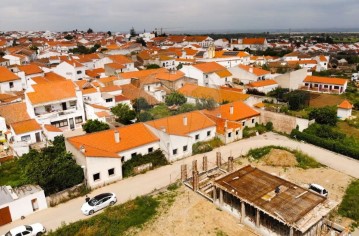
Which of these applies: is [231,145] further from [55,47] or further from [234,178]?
[55,47]

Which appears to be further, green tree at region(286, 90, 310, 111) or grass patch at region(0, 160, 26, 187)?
green tree at region(286, 90, 310, 111)

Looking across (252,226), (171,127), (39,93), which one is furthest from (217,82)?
(252,226)

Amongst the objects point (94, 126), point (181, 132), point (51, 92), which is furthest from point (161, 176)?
point (51, 92)

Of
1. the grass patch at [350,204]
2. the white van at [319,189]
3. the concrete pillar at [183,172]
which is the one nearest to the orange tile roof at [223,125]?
the concrete pillar at [183,172]

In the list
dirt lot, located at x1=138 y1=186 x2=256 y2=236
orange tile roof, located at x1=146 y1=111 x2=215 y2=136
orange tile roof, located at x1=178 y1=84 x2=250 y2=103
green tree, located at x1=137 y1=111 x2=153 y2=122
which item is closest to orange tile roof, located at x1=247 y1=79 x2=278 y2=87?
orange tile roof, located at x1=178 y1=84 x2=250 y2=103

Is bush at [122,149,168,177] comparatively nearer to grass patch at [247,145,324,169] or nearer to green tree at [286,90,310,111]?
grass patch at [247,145,324,169]

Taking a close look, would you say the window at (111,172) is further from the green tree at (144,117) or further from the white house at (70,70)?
the white house at (70,70)

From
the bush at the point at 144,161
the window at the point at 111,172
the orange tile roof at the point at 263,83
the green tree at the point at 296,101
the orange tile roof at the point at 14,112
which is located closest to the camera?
the window at the point at 111,172
